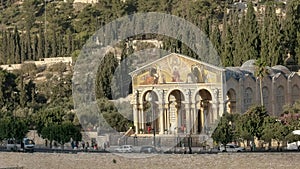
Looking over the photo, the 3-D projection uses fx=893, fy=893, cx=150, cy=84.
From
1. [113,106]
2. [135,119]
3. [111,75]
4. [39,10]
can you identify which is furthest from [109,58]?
[39,10]

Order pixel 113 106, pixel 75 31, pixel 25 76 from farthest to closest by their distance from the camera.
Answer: pixel 75 31
pixel 25 76
pixel 113 106

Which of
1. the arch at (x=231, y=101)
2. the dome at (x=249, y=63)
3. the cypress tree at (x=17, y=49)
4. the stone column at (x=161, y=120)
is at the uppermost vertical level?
the cypress tree at (x=17, y=49)

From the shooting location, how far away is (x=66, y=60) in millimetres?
70938

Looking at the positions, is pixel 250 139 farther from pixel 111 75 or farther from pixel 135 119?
pixel 111 75

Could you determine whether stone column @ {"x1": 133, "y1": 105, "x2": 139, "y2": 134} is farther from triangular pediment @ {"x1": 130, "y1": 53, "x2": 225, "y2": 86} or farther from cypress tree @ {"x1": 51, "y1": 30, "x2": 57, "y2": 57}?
cypress tree @ {"x1": 51, "y1": 30, "x2": 57, "y2": 57}

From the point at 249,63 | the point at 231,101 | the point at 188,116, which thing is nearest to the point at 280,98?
the point at 249,63

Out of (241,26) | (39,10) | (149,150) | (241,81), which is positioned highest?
(39,10)

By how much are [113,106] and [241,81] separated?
8.71m

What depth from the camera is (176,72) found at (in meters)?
47.5

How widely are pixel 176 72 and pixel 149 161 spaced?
43.0ft

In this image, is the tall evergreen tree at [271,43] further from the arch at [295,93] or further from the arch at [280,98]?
the arch at [280,98]

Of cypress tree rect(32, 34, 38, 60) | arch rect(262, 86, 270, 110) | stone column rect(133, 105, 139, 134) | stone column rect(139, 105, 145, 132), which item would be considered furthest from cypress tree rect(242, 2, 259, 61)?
cypress tree rect(32, 34, 38, 60)

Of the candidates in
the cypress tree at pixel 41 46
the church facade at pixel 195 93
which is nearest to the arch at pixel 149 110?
the church facade at pixel 195 93

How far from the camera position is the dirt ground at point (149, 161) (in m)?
31.6
